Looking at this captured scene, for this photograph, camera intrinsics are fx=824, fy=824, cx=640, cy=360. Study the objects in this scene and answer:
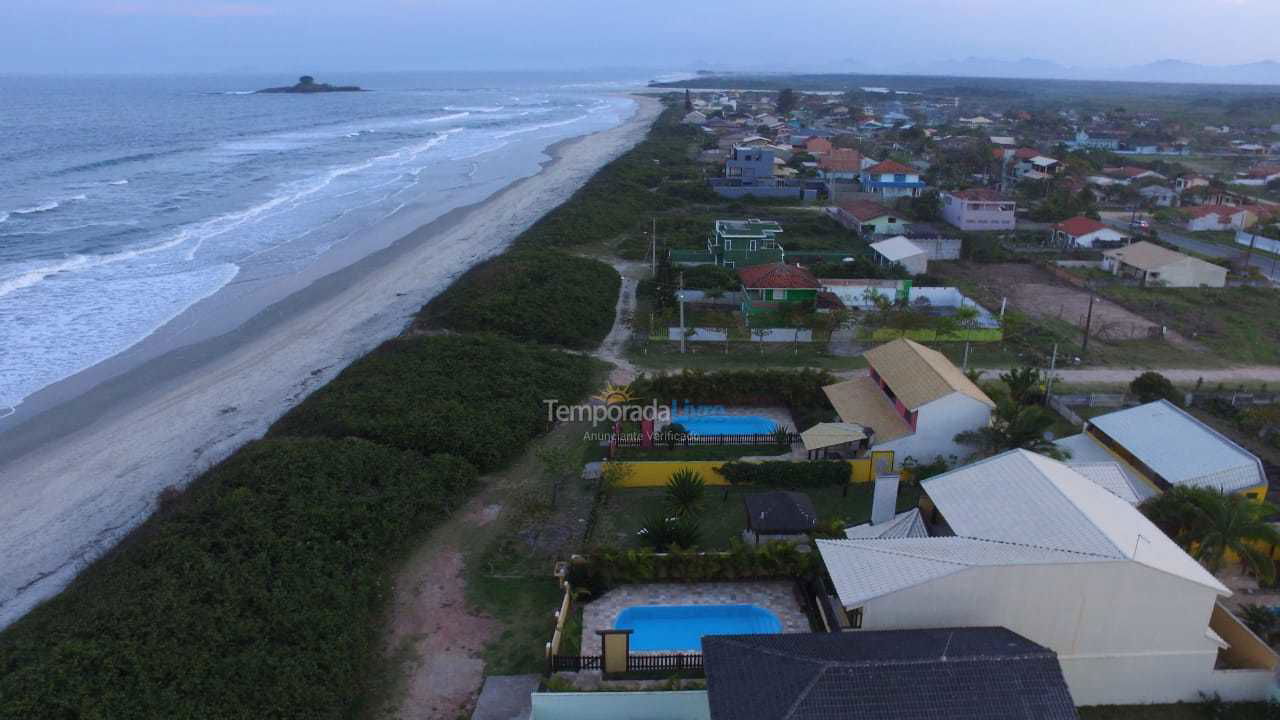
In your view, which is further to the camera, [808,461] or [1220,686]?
[808,461]

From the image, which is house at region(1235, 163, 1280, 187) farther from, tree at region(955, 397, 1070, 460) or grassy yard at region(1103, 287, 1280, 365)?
tree at region(955, 397, 1070, 460)

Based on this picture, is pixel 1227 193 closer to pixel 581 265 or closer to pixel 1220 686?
pixel 581 265

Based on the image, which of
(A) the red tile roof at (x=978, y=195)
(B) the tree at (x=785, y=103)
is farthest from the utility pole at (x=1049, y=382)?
(B) the tree at (x=785, y=103)

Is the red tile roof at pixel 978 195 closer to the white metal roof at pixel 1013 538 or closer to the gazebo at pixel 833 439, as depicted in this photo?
the gazebo at pixel 833 439

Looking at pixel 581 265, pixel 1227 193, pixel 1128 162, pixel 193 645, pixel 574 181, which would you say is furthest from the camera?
pixel 1128 162

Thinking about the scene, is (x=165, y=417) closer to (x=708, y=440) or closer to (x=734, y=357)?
(x=708, y=440)

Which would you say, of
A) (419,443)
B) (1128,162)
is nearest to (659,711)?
(419,443)
